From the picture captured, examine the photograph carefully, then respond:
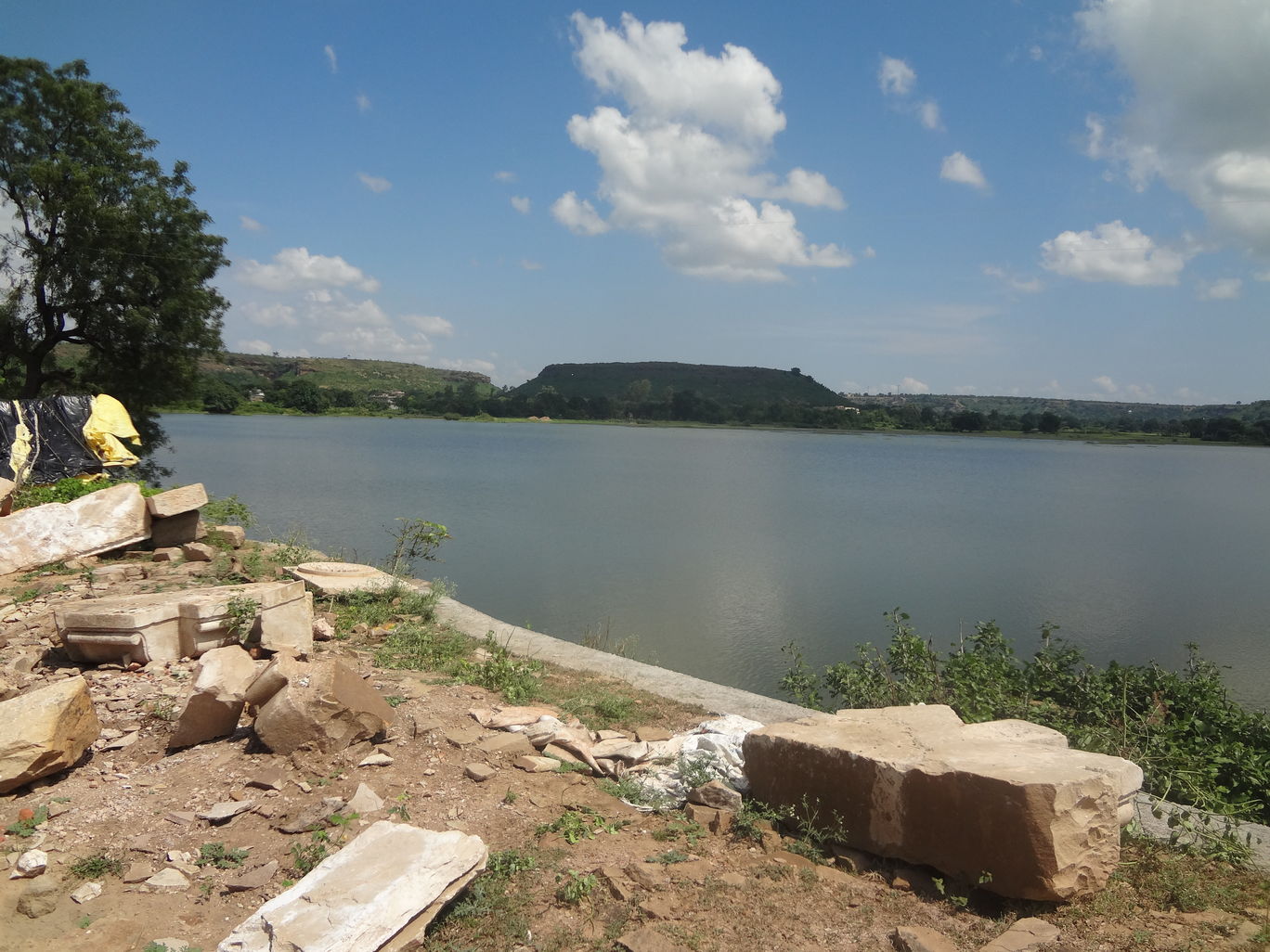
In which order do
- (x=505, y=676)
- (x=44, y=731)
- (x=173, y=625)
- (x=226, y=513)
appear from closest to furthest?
1. (x=44, y=731)
2. (x=173, y=625)
3. (x=505, y=676)
4. (x=226, y=513)

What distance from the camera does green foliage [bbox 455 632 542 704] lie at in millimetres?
6852

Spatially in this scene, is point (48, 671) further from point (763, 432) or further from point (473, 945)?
point (763, 432)

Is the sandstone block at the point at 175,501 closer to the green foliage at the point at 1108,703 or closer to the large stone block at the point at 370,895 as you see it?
the green foliage at the point at 1108,703

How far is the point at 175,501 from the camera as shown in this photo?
10.7m

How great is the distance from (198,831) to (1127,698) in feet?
26.2

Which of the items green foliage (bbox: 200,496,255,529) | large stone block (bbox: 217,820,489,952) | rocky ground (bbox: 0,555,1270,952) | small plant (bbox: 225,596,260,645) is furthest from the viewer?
green foliage (bbox: 200,496,255,529)

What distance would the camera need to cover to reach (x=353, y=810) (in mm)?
4508

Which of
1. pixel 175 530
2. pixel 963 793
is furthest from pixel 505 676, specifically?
pixel 175 530


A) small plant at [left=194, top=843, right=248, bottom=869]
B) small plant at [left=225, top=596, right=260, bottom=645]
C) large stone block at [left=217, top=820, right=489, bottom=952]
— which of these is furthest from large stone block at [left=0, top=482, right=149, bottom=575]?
large stone block at [left=217, top=820, right=489, bottom=952]

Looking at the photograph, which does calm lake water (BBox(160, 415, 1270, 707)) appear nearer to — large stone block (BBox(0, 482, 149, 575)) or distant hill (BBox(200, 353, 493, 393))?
large stone block (BBox(0, 482, 149, 575))

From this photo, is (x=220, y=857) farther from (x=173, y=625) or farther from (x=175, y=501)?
(x=175, y=501)

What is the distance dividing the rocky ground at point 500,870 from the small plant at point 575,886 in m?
0.01

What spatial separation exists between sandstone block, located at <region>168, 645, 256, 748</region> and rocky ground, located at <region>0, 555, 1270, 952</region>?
0.11 metres

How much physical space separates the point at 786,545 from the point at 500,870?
17.2m
